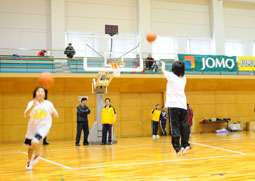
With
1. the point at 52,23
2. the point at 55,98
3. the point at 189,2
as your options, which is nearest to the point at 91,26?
the point at 52,23

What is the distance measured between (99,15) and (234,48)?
9257mm

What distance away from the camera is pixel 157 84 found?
637 inches

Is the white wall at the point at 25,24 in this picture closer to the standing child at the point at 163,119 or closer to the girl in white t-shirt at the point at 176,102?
the standing child at the point at 163,119

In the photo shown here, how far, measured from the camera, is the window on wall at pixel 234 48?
21172mm

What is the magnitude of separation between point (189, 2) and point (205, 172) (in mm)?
16840

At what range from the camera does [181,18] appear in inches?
798

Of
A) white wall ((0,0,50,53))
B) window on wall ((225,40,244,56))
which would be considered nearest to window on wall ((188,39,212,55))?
window on wall ((225,40,244,56))

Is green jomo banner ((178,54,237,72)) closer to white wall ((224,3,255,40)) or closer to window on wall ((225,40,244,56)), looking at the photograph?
window on wall ((225,40,244,56))

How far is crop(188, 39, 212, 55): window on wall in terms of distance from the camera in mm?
20578

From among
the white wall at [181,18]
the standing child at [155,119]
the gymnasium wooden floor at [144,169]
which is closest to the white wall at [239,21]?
the white wall at [181,18]

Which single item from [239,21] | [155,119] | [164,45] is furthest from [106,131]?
[239,21]

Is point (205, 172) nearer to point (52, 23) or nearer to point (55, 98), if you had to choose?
point (55, 98)

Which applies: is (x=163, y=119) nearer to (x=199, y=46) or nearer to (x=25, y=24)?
(x=199, y=46)

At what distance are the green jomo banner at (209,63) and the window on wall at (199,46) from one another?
394 cm
